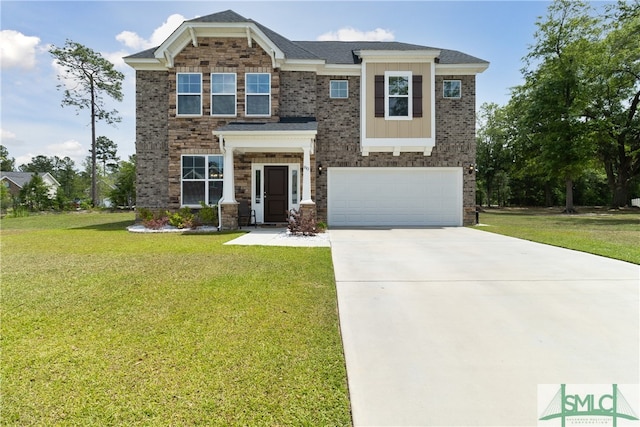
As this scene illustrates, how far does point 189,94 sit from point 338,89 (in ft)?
19.0

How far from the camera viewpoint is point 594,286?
15.0 feet

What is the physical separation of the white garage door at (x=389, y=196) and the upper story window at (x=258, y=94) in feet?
11.7

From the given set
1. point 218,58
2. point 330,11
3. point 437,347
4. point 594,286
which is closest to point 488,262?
point 594,286

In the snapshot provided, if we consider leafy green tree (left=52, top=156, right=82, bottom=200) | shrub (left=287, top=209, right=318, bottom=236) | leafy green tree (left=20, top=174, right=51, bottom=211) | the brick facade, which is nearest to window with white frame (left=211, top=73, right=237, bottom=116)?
the brick facade

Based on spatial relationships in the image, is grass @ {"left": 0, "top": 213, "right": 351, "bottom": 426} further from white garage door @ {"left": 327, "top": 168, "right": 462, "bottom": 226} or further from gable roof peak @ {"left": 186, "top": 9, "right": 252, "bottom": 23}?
gable roof peak @ {"left": 186, "top": 9, "right": 252, "bottom": 23}

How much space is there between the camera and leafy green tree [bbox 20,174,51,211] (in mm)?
A: 24812

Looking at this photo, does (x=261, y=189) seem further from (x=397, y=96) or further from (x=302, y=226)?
(x=397, y=96)

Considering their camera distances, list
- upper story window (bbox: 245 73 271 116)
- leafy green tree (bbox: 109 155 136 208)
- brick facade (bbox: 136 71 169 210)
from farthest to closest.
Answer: leafy green tree (bbox: 109 155 136 208)
brick facade (bbox: 136 71 169 210)
upper story window (bbox: 245 73 271 116)

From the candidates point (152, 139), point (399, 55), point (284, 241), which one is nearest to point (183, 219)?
point (152, 139)

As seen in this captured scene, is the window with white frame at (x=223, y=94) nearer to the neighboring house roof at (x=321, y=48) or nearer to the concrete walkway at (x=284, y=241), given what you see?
the neighboring house roof at (x=321, y=48)

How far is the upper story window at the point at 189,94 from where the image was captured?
12648 mm

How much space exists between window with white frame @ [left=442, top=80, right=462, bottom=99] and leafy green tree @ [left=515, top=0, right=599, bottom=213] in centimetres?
1319

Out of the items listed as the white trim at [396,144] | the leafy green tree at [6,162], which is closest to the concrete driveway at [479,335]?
the white trim at [396,144]

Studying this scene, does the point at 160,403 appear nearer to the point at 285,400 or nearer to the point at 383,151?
the point at 285,400
